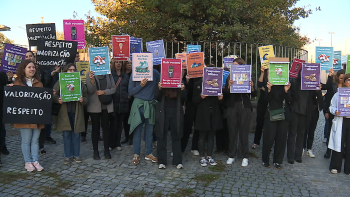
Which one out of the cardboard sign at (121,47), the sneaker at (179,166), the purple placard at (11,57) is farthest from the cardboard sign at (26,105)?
the sneaker at (179,166)

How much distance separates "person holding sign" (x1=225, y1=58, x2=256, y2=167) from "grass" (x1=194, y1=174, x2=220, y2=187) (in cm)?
84

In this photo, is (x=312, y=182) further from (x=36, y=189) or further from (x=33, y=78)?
(x=33, y=78)

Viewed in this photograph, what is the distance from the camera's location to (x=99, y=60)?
19.0 ft

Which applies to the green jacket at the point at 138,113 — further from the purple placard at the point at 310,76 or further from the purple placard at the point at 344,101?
the purple placard at the point at 344,101

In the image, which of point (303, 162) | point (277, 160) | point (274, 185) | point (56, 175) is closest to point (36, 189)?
point (56, 175)

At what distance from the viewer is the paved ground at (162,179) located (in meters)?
4.74

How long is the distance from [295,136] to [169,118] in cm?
275

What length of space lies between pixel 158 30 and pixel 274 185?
756 centimetres

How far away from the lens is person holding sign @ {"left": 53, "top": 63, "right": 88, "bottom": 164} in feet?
18.9

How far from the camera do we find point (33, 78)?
5.61 metres

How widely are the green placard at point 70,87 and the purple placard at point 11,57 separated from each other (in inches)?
53.3

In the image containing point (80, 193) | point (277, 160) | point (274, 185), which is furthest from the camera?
point (277, 160)

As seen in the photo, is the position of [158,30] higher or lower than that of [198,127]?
higher

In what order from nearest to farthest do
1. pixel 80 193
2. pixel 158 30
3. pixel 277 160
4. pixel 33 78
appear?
pixel 80 193
pixel 33 78
pixel 277 160
pixel 158 30
